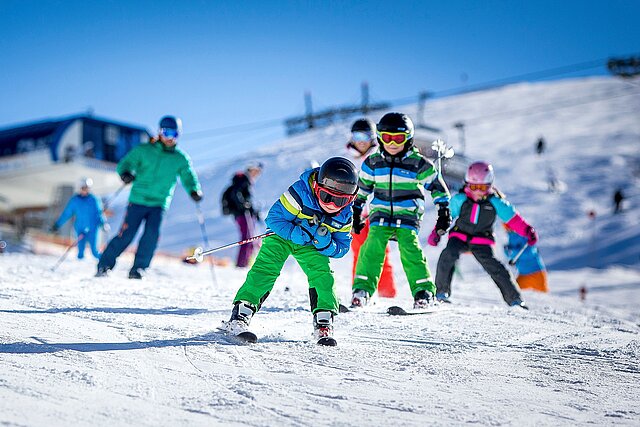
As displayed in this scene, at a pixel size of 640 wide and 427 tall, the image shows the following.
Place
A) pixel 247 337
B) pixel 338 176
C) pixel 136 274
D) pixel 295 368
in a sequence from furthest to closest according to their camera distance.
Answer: pixel 136 274 → pixel 338 176 → pixel 247 337 → pixel 295 368

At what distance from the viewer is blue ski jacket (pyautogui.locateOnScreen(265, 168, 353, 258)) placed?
4180 millimetres

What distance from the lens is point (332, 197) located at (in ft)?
13.6

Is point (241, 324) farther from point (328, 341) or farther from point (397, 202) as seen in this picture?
point (397, 202)

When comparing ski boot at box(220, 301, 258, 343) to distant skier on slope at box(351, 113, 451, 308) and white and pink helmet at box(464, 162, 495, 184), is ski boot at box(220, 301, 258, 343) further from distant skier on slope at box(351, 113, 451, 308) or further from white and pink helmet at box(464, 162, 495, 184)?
white and pink helmet at box(464, 162, 495, 184)

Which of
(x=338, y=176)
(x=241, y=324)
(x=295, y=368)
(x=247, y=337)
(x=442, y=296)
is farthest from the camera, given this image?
(x=442, y=296)

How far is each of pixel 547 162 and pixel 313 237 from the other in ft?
116

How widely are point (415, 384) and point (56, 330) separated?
1.99 metres

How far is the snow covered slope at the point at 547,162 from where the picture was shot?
26047 mm

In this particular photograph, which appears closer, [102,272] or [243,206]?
[102,272]

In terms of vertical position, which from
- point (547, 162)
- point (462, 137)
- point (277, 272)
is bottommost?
point (277, 272)

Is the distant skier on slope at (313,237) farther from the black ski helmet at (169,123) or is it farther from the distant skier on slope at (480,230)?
the black ski helmet at (169,123)

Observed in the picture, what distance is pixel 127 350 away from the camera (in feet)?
11.1

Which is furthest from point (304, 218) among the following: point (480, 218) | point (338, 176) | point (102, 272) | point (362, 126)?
point (102, 272)

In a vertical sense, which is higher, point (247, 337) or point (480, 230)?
point (480, 230)
